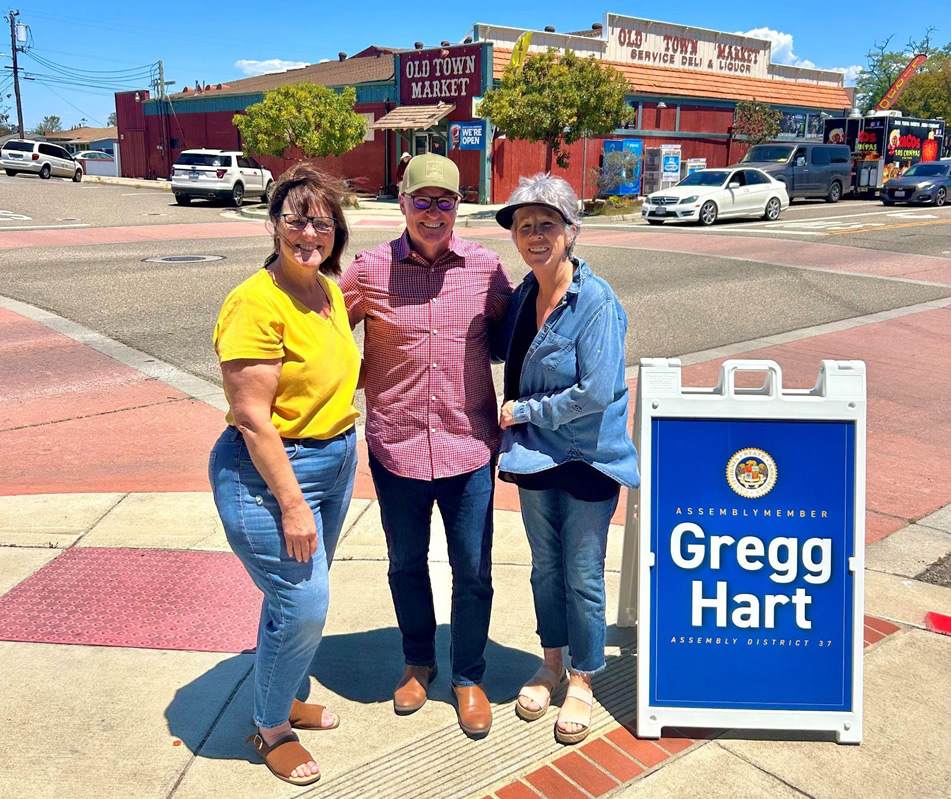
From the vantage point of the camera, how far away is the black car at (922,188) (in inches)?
1135

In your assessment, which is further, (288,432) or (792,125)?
(792,125)

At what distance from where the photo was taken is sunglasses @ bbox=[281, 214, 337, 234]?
8.80 feet

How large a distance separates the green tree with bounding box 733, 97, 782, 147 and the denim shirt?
130ft

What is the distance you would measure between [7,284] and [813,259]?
12806 millimetres

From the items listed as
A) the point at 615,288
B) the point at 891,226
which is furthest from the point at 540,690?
the point at 891,226

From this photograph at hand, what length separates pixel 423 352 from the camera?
2990mm

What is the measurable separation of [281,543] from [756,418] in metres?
1.59

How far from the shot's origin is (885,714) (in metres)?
3.26

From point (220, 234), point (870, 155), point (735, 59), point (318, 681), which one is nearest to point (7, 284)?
point (220, 234)

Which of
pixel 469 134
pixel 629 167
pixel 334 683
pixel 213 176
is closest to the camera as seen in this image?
pixel 334 683

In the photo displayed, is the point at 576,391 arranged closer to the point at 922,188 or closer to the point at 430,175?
the point at 430,175

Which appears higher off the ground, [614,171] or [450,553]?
[614,171]

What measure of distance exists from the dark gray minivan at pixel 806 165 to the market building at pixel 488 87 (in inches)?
193

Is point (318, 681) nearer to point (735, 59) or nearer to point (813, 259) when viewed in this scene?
point (813, 259)
